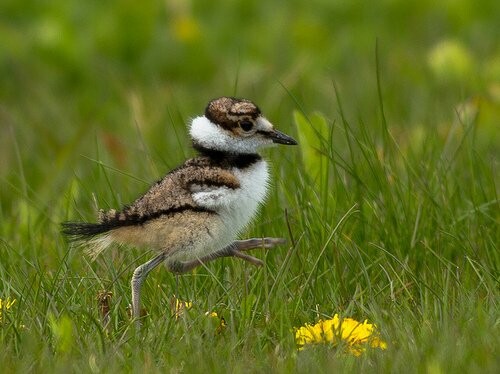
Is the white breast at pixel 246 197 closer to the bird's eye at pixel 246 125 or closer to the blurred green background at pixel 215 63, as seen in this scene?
the bird's eye at pixel 246 125

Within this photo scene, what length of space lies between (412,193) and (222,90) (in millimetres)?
3926

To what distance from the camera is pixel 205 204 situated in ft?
15.0

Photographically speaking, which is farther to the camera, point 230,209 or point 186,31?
point 186,31

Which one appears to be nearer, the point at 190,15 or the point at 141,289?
the point at 141,289

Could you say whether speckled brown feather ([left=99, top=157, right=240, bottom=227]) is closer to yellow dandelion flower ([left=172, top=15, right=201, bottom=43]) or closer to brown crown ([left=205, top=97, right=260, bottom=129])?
brown crown ([left=205, top=97, right=260, bottom=129])

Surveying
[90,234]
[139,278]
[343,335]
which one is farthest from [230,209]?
[343,335]

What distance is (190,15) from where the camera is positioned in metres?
11.1

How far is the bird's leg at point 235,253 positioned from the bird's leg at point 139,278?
11 cm

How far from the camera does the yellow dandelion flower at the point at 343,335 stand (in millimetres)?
4062

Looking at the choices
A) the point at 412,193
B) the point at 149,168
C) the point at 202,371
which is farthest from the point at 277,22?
the point at 202,371

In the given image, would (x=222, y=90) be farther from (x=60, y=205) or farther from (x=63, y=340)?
(x=63, y=340)

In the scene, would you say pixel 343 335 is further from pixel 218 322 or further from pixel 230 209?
pixel 230 209

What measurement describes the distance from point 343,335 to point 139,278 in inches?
34.2

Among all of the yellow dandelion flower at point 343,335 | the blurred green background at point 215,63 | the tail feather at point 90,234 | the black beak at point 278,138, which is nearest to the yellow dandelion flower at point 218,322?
the yellow dandelion flower at point 343,335
